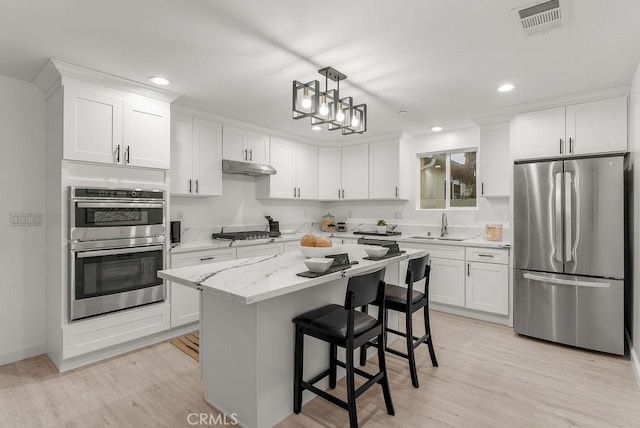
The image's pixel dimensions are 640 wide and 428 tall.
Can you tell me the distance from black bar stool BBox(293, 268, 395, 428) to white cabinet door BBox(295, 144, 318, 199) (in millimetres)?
3258

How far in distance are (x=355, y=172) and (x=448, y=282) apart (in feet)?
7.36

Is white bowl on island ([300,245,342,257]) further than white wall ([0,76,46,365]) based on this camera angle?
No

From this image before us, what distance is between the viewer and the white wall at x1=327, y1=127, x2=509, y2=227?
4.53m

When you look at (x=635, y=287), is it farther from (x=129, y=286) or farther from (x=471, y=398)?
(x=129, y=286)

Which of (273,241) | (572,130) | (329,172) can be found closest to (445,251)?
(572,130)

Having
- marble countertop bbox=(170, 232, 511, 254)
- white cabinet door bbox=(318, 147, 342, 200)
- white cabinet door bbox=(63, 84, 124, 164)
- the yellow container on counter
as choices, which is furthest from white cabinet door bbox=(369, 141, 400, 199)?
white cabinet door bbox=(63, 84, 124, 164)

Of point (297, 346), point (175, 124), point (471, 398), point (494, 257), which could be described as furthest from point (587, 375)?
point (175, 124)

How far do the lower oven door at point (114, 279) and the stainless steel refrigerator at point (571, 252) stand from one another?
12.1 ft

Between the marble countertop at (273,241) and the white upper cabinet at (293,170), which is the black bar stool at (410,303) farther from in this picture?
the white upper cabinet at (293,170)

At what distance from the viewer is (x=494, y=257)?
390 centimetres

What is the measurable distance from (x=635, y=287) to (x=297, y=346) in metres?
2.90

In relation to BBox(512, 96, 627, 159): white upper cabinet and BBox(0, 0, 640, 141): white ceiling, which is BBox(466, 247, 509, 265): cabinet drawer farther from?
BBox(0, 0, 640, 141): white ceiling

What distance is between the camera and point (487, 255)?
396 centimetres

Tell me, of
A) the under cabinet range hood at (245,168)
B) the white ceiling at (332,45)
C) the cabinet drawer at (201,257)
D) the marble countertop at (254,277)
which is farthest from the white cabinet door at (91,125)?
the marble countertop at (254,277)
